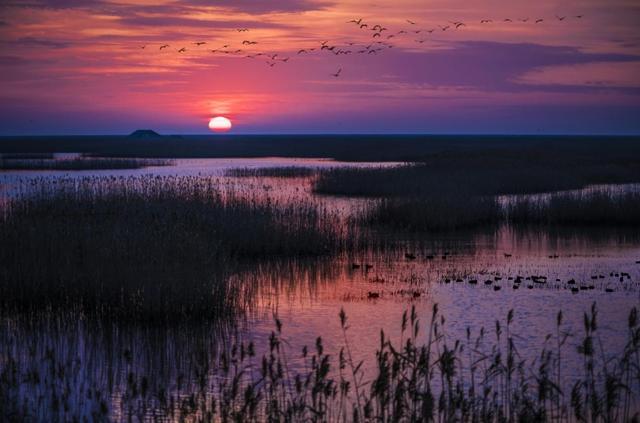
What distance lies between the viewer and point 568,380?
844 centimetres

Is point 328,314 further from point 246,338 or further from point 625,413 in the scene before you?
point 625,413

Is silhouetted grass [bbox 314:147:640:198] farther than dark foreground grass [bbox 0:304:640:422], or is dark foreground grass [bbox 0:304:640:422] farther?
silhouetted grass [bbox 314:147:640:198]

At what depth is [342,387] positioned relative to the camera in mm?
6129

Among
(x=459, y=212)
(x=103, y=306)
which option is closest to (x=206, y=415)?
(x=103, y=306)

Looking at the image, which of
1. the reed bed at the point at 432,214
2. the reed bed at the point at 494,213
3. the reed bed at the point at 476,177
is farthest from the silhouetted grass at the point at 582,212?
the reed bed at the point at 476,177

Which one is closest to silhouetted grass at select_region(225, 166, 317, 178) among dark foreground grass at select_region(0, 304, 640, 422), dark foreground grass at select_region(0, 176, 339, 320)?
dark foreground grass at select_region(0, 176, 339, 320)

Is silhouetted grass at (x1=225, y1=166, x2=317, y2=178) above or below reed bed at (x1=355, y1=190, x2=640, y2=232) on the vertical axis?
above

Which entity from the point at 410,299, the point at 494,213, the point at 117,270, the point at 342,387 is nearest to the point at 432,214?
the point at 494,213

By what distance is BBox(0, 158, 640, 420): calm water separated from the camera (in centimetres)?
978

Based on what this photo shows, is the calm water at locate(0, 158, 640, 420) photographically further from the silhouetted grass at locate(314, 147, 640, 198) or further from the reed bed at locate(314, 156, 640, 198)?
the silhouetted grass at locate(314, 147, 640, 198)

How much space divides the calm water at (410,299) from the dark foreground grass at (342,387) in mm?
235

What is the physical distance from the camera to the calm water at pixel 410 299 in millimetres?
9781

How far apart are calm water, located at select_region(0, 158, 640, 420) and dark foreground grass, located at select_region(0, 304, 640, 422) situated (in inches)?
9.3

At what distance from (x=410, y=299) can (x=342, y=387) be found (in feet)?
22.7
